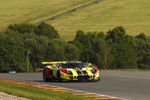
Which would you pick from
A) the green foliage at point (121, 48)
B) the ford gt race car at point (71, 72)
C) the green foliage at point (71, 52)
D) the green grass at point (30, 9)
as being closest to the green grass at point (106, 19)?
the green foliage at point (121, 48)

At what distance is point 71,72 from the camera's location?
73.4 feet

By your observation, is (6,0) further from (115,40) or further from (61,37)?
(115,40)

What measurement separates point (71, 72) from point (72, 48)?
80206 millimetres

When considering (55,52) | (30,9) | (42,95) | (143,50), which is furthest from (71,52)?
(42,95)

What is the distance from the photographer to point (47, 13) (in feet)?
412

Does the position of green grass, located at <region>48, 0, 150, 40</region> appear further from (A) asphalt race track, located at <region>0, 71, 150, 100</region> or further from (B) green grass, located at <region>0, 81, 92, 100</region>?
(B) green grass, located at <region>0, 81, 92, 100</region>

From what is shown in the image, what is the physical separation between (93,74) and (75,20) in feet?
327

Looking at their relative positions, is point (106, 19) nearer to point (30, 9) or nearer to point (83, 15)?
point (83, 15)

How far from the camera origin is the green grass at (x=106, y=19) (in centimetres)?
11619

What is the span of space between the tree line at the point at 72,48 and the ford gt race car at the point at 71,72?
227 feet

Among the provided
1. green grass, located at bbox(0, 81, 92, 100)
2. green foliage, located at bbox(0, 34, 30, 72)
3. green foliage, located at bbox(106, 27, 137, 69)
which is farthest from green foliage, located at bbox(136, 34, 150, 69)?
green grass, located at bbox(0, 81, 92, 100)

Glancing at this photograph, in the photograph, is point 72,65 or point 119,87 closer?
point 119,87

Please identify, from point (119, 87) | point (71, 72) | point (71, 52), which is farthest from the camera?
point (71, 52)

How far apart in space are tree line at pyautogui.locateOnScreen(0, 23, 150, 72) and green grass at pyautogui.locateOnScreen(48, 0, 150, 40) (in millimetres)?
2393
